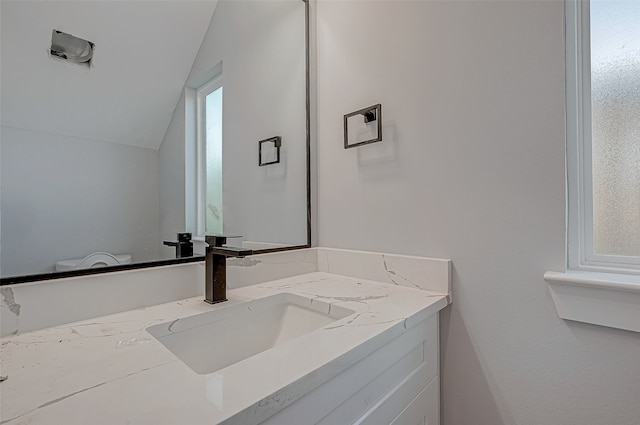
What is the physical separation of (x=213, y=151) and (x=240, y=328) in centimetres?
60

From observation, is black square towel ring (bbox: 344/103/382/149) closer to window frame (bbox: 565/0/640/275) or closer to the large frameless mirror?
the large frameless mirror

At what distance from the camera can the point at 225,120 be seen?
1.13 metres

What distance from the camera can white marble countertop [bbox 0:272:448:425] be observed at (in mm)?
411

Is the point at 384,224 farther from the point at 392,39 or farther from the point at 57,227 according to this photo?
the point at 57,227

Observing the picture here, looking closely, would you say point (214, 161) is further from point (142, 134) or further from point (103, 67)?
point (103, 67)

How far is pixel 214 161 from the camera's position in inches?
42.7

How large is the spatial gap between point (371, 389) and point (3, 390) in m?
0.63

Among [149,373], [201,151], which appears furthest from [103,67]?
[149,373]

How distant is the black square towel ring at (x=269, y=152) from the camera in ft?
4.17

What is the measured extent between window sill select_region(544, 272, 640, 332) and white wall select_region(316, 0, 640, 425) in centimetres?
3

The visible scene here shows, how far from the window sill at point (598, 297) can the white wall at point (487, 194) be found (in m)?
0.03

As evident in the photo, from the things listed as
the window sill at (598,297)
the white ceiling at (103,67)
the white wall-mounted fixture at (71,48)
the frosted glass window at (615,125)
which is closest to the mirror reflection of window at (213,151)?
the white ceiling at (103,67)

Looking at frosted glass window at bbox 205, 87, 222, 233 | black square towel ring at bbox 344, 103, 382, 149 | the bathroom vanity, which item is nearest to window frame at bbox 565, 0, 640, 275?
the bathroom vanity

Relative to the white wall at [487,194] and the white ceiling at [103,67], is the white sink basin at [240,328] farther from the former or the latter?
the white ceiling at [103,67]
